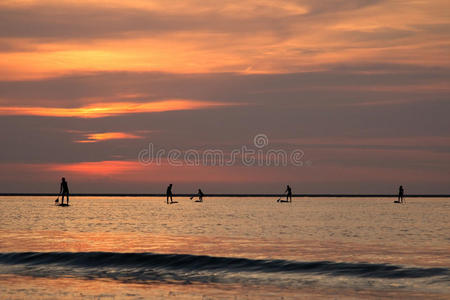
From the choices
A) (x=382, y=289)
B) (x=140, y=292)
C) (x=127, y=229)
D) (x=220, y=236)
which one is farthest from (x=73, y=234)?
(x=382, y=289)

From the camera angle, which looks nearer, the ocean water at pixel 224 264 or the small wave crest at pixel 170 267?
the ocean water at pixel 224 264

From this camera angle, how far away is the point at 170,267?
91.4 ft

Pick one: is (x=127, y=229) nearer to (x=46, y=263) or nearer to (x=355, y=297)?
(x=46, y=263)

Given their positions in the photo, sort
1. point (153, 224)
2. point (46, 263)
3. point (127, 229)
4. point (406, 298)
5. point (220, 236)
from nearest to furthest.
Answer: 1. point (406, 298)
2. point (46, 263)
3. point (220, 236)
4. point (127, 229)
5. point (153, 224)

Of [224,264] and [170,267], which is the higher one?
[224,264]

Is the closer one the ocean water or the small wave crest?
the ocean water

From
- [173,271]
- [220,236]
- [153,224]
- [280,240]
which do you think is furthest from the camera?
[153,224]

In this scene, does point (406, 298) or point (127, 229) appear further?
point (127, 229)

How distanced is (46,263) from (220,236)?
12.4 meters

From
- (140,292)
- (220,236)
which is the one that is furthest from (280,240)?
(140,292)

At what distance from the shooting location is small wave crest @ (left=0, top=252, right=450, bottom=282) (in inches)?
1000

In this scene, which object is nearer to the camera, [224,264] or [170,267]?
[224,264]

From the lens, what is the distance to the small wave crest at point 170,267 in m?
25.4

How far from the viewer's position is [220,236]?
38.4m
